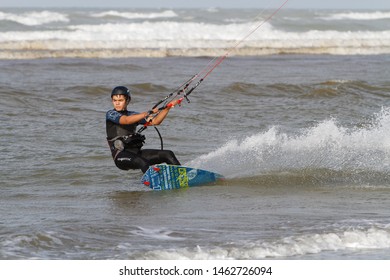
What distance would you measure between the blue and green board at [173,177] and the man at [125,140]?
0.68ft

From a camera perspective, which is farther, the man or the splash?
the splash

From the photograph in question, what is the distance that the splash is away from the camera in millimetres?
10375

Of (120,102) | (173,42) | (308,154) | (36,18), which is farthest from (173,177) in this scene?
(36,18)

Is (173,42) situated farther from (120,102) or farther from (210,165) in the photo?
(120,102)

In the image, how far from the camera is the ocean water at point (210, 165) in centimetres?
715

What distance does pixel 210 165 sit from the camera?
10.9 metres

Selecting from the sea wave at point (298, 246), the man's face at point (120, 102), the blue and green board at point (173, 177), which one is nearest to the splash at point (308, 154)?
the blue and green board at point (173, 177)

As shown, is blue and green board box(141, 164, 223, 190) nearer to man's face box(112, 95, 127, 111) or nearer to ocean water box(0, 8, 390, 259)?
ocean water box(0, 8, 390, 259)

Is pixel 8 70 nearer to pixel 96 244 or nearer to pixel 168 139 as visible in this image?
pixel 168 139

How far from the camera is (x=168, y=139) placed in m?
12.9

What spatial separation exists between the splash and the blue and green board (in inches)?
21.9

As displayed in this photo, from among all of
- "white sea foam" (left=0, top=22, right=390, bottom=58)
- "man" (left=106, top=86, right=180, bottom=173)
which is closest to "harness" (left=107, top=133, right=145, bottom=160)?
"man" (left=106, top=86, right=180, bottom=173)

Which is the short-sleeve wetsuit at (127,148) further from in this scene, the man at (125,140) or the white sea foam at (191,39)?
the white sea foam at (191,39)

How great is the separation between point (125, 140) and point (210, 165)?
146 cm
